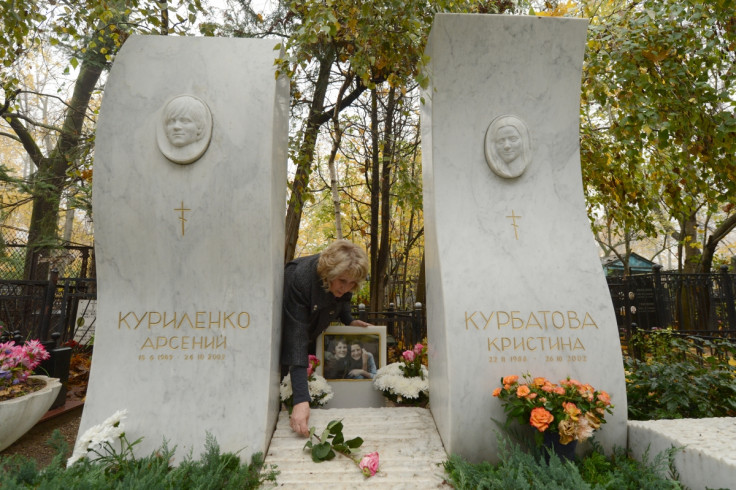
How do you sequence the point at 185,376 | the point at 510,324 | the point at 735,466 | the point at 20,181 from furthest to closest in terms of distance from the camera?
the point at 20,181 < the point at 510,324 < the point at 185,376 < the point at 735,466

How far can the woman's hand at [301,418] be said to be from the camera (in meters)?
3.21

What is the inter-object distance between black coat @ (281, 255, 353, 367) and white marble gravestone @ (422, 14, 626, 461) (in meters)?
0.92

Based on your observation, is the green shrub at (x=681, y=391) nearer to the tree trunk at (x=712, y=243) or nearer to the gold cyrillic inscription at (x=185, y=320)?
the gold cyrillic inscription at (x=185, y=320)

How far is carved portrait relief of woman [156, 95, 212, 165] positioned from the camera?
3237mm

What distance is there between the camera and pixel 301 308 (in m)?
3.58

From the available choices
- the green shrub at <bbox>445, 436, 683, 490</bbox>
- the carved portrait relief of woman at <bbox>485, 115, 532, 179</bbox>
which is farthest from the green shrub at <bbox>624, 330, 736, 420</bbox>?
the carved portrait relief of woman at <bbox>485, 115, 532, 179</bbox>

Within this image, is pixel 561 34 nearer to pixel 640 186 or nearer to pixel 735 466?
pixel 735 466

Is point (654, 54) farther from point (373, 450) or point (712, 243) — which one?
point (712, 243)

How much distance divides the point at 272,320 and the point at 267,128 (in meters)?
1.47

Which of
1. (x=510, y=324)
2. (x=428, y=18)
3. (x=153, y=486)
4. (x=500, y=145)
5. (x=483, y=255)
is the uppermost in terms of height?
(x=428, y=18)

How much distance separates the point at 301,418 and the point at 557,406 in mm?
1762

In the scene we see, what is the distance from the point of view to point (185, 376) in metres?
3.04

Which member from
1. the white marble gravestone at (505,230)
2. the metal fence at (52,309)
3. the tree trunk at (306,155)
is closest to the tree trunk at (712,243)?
→ the tree trunk at (306,155)

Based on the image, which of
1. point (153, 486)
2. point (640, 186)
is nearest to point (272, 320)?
point (153, 486)
